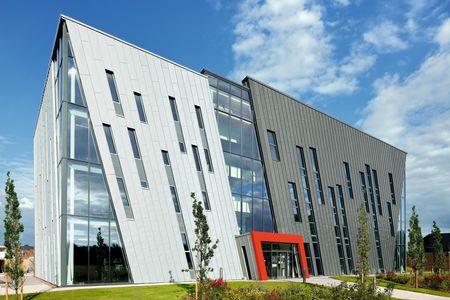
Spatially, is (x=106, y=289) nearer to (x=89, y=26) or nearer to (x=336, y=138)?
(x=89, y=26)

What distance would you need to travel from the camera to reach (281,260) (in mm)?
36281

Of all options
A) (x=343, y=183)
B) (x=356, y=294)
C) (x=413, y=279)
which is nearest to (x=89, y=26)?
(x=356, y=294)

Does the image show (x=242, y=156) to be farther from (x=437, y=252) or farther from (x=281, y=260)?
(x=437, y=252)

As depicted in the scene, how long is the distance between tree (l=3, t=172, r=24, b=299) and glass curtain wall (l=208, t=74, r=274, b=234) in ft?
59.9

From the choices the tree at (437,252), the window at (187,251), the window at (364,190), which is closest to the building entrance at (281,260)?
the window at (187,251)

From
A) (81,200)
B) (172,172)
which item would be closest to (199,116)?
(172,172)

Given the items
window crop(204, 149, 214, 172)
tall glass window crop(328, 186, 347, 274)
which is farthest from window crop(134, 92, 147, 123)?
tall glass window crop(328, 186, 347, 274)

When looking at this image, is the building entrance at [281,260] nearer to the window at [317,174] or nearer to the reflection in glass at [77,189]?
the window at [317,174]

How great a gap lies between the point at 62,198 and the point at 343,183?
31211 mm

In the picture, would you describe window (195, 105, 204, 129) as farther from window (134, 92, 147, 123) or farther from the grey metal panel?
the grey metal panel

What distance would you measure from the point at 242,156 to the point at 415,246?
18.7m

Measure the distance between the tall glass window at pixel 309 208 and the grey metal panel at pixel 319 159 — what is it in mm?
472

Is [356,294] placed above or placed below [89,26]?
below

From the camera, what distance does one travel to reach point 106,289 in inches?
909
